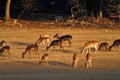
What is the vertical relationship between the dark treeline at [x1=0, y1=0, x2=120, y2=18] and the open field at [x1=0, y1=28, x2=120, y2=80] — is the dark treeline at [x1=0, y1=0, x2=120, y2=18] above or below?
above

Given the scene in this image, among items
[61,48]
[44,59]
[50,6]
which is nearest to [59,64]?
[44,59]

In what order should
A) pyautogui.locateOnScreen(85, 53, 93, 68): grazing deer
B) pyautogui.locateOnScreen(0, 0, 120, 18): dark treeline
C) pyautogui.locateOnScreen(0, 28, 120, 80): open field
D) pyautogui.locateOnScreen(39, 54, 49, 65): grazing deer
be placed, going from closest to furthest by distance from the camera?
1. pyautogui.locateOnScreen(0, 28, 120, 80): open field
2. pyautogui.locateOnScreen(85, 53, 93, 68): grazing deer
3. pyautogui.locateOnScreen(39, 54, 49, 65): grazing deer
4. pyautogui.locateOnScreen(0, 0, 120, 18): dark treeline

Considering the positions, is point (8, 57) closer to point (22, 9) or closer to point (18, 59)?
point (18, 59)

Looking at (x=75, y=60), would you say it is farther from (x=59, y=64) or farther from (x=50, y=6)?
(x=50, y=6)

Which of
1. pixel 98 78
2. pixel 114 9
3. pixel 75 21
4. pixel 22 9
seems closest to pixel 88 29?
pixel 75 21

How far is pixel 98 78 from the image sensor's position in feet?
54.2

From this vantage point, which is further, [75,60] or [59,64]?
[59,64]

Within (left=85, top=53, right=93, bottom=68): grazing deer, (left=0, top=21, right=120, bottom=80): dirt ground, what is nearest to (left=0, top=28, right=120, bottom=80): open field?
(left=0, top=21, right=120, bottom=80): dirt ground

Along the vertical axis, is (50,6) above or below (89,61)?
above

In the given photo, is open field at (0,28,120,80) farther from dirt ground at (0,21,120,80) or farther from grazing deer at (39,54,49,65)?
grazing deer at (39,54,49,65)

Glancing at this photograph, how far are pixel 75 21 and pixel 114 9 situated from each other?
394 centimetres

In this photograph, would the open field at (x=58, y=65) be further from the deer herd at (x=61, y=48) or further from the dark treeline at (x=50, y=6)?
the dark treeline at (x=50, y=6)

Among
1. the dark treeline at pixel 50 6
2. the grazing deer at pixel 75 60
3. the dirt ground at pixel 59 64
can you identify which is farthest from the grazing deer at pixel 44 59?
the dark treeline at pixel 50 6

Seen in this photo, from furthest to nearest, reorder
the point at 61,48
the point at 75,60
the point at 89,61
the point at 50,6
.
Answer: the point at 50,6
the point at 61,48
the point at 89,61
the point at 75,60
